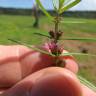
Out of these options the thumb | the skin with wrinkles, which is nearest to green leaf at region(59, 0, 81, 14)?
the thumb

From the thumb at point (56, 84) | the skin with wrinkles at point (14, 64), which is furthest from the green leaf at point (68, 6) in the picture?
the skin with wrinkles at point (14, 64)

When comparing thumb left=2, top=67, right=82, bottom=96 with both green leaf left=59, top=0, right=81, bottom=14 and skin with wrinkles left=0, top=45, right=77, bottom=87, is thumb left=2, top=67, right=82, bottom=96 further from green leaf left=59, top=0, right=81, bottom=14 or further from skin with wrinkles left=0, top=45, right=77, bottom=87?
skin with wrinkles left=0, top=45, right=77, bottom=87

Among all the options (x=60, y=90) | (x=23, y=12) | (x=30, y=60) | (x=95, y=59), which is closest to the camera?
(x=60, y=90)

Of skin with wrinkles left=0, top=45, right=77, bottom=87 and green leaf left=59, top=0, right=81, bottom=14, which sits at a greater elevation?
green leaf left=59, top=0, right=81, bottom=14

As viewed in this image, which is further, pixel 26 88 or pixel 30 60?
pixel 30 60

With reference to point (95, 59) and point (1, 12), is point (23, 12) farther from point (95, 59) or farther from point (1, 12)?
point (95, 59)

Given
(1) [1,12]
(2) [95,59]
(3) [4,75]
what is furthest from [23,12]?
(3) [4,75]

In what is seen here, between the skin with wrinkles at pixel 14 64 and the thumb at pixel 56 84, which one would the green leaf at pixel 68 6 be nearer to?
the thumb at pixel 56 84

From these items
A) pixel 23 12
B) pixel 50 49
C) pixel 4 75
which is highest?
pixel 50 49

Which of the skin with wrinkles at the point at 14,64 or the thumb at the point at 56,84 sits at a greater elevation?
the thumb at the point at 56,84

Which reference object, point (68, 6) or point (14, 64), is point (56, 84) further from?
point (14, 64)

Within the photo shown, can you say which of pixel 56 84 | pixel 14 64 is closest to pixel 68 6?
pixel 56 84
